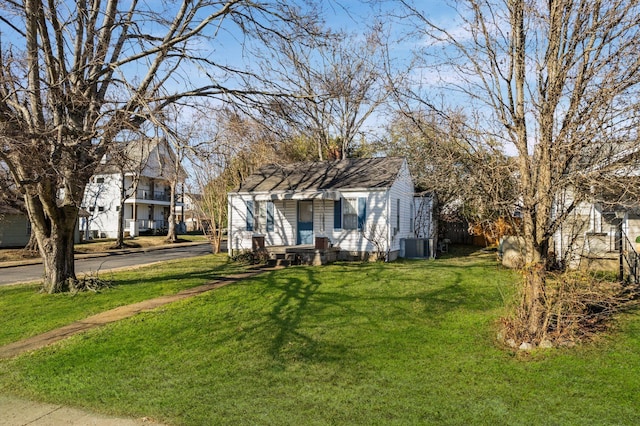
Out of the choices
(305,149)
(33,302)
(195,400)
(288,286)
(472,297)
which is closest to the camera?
(195,400)

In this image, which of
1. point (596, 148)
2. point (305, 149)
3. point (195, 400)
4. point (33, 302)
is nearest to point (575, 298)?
point (596, 148)

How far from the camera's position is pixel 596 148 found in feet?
20.9

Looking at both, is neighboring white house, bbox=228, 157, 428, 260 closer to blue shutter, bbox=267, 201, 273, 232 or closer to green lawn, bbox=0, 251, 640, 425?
blue shutter, bbox=267, 201, 273, 232

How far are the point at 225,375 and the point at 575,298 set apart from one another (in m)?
5.39

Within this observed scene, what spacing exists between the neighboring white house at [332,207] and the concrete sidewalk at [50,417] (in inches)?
522

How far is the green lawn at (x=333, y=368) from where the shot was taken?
194 inches

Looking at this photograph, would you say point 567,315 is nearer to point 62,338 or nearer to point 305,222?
point 62,338

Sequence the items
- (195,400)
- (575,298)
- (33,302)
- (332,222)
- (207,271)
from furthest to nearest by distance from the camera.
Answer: (332,222) → (207,271) → (33,302) → (575,298) → (195,400)

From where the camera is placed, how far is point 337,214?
1856cm

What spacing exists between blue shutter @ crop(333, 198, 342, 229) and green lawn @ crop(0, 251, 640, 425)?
8510mm

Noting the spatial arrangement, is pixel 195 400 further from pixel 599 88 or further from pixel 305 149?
pixel 305 149

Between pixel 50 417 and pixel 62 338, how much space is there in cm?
342

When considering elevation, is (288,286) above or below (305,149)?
below

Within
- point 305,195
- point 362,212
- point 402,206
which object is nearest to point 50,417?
point 305,195
